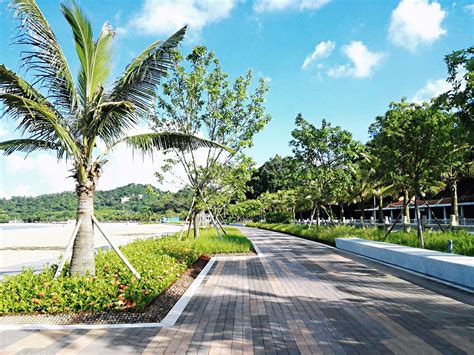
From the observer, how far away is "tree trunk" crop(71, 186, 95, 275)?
761 cm

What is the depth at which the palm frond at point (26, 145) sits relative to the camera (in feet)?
26.9

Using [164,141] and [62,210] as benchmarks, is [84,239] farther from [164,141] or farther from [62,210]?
[62,210]

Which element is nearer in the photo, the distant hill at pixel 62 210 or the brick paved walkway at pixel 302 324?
the brick paved walkway at pixel 302 324

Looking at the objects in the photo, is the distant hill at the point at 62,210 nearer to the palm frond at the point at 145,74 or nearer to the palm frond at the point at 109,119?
the palm frond at the point at 109,119

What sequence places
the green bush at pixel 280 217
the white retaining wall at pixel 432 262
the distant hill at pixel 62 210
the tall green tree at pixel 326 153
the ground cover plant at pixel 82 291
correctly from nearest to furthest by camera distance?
the ground cover plant at pixel 82 291 → the white retaining wall at pixel 432 262 → the tall green tree at pixel 326 153 → the green bush at pixel 280 217 → the distant hill at pixel 62 210

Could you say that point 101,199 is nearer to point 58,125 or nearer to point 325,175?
point 325,175

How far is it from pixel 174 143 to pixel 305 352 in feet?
20.2

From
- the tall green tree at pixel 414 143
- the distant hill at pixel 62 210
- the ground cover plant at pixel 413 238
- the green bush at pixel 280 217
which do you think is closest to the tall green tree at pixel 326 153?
the ground cover plant at pixel 413 238

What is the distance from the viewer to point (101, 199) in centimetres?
12950

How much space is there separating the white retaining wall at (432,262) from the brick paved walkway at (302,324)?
53 centimetres

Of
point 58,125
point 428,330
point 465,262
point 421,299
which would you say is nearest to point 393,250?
point 465,262

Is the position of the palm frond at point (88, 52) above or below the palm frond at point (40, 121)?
above

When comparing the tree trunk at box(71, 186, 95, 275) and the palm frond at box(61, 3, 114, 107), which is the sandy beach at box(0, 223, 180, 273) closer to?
the tree trunk at box(71, 186, 95, 275)

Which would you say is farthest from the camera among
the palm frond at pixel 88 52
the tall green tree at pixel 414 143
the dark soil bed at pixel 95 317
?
the tall green tree at pixel 414 143
